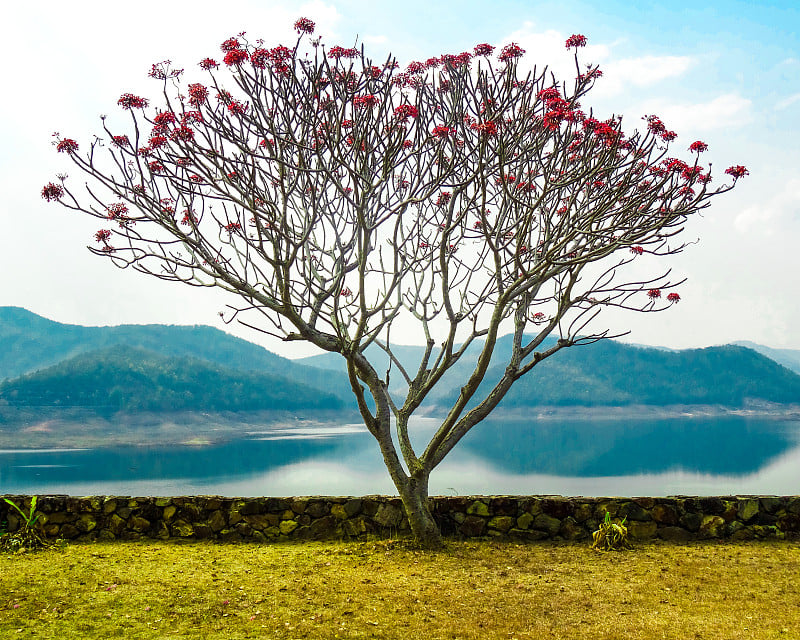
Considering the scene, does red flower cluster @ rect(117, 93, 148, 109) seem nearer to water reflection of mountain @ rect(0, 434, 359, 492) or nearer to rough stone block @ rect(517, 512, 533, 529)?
rough stone block @ rect(517, 512, 533, 529)

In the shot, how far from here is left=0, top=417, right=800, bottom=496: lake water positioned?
131 feet

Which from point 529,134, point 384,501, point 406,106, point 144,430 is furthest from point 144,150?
point 144,430

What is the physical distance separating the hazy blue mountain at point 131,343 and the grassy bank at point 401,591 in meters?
150

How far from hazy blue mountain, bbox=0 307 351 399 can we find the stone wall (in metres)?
148

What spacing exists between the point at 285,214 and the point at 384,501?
3.95 metres

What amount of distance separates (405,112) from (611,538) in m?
5.84

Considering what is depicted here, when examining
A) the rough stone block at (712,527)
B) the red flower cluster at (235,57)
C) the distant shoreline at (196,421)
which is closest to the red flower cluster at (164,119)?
the red flower cluster at (235,57)

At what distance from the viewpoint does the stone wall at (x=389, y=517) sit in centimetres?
864

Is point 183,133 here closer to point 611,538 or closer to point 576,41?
point 576,41

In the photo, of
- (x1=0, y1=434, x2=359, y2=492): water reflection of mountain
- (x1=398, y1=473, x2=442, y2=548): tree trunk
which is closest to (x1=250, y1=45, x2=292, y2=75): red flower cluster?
(x1=398, y1=473, x2=442, y2=548): tree trunk

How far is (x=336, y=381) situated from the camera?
163250 millimetres

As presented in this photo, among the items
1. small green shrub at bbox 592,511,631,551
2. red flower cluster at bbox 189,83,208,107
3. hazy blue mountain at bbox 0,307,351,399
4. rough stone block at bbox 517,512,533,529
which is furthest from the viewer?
hazy blue mountain at bbox 0,307,351,399

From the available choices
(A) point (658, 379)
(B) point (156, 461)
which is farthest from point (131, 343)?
(A) point (658, 379)

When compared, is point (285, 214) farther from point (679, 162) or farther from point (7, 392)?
point (7, 392)
